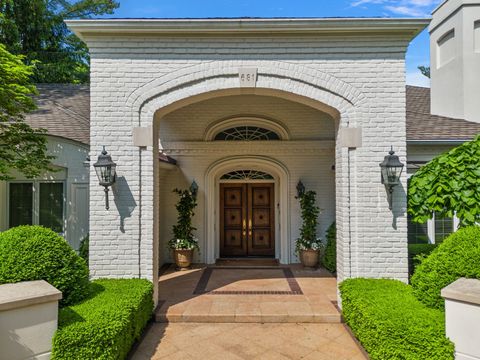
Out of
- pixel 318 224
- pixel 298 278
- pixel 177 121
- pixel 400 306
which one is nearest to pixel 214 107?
pixel 177 121

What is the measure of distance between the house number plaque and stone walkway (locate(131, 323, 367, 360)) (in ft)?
12.9

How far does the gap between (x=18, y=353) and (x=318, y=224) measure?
277 inches

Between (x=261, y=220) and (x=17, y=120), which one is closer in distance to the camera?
(x=17, y=120)

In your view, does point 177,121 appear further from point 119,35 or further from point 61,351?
point 61,351

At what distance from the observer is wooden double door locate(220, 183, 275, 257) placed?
9273 millimetres

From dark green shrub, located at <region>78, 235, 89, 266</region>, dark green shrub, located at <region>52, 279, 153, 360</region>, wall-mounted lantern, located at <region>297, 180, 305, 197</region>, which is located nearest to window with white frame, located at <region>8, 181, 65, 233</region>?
dark green shrub, located at <region>78, 235, 89, 266</region>

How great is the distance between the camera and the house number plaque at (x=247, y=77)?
5152mm

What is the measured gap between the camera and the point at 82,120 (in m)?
8.71

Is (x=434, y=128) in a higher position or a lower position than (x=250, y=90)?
lower

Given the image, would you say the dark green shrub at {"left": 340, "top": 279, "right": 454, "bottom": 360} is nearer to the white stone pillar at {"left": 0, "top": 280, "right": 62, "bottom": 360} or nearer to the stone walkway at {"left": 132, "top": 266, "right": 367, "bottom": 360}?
the stone walkway at {"left": 132, "top": 266, "right": 367, "bottom": 360}

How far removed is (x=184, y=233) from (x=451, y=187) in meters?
6.11

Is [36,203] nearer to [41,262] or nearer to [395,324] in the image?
[41,262]

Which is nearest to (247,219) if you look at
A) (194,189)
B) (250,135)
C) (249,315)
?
(194,189)

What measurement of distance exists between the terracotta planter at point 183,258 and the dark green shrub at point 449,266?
214 inches
